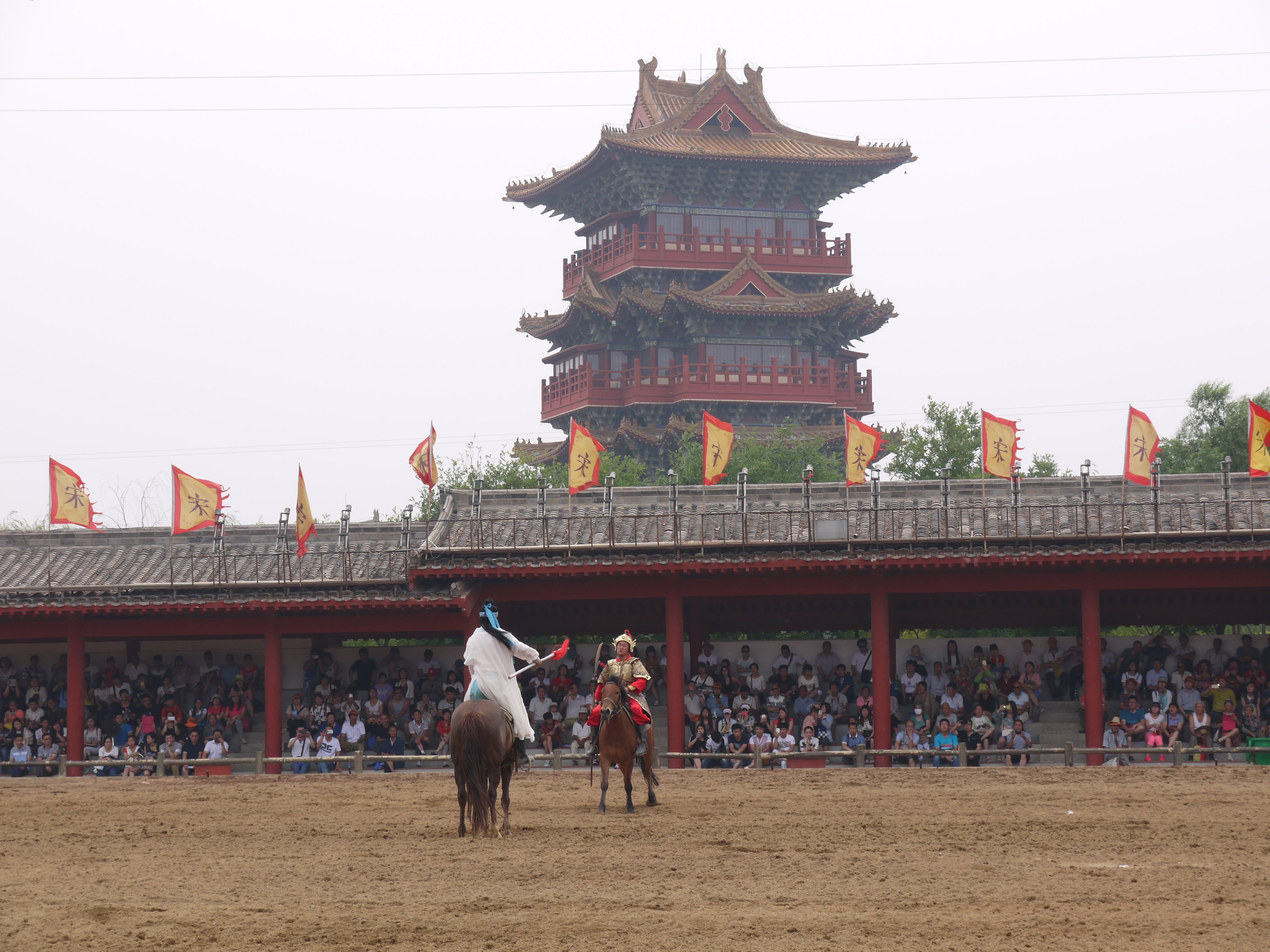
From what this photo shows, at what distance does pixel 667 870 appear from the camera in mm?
12461

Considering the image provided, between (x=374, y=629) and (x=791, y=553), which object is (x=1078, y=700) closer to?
(x=791, y=553)

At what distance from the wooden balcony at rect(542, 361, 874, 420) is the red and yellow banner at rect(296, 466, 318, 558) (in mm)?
28196

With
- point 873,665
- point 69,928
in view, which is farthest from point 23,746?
point 69,928

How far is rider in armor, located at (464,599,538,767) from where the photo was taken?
15555 millimetres

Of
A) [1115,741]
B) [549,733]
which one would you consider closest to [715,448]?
[549,733]

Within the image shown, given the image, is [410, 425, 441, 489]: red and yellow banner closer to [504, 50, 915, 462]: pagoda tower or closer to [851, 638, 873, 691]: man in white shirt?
[851, 638, 873, 691]: man in white shirt

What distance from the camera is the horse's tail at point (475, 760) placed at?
1438 cm

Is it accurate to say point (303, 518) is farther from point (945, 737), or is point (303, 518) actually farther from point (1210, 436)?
point (1210, 436)

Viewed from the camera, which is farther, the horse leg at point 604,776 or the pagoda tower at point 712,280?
the pagoda tower at point 712,280

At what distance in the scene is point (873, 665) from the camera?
2447 cm

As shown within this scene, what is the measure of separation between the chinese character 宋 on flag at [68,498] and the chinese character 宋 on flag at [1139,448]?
1888 cm

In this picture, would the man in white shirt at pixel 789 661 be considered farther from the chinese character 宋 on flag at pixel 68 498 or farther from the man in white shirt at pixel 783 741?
the chinese character 宋 on flag at pixel 68 498

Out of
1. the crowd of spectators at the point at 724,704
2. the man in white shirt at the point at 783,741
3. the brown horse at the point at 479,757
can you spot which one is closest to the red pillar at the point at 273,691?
the crowd of spectators at the point at 724,704

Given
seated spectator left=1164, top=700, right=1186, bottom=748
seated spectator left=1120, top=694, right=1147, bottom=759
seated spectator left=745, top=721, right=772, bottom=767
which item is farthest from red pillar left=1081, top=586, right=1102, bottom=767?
seated spectator left=745, top=721, right=772, bottom=767
